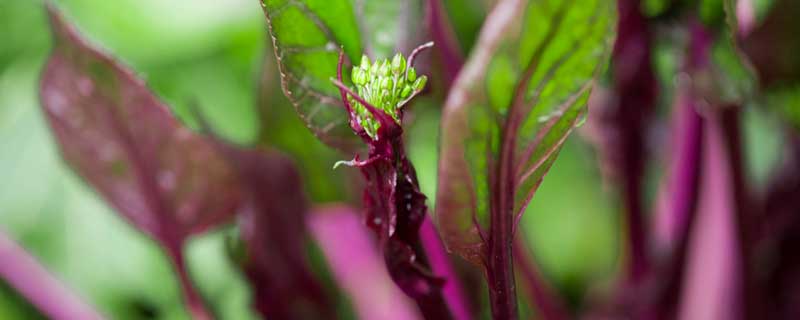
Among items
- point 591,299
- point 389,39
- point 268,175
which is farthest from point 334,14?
point 591,299

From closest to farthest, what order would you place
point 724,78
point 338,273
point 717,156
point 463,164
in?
point 463,164 → point 724,78 → point 717,156 → point 338,273

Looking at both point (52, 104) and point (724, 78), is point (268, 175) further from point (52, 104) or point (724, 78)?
point (724, 78)

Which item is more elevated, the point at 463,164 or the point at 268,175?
the point at 268,175

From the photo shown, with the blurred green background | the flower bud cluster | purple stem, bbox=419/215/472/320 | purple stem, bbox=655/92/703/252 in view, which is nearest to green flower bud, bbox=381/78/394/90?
the flower bud cluster

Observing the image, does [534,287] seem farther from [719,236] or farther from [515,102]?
[515,102]

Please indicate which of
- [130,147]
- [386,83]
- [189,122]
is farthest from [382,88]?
[189,122]

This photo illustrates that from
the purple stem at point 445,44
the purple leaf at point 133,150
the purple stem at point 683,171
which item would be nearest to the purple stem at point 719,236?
the purple stem at point 683,171

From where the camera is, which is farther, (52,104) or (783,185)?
(783,185)
